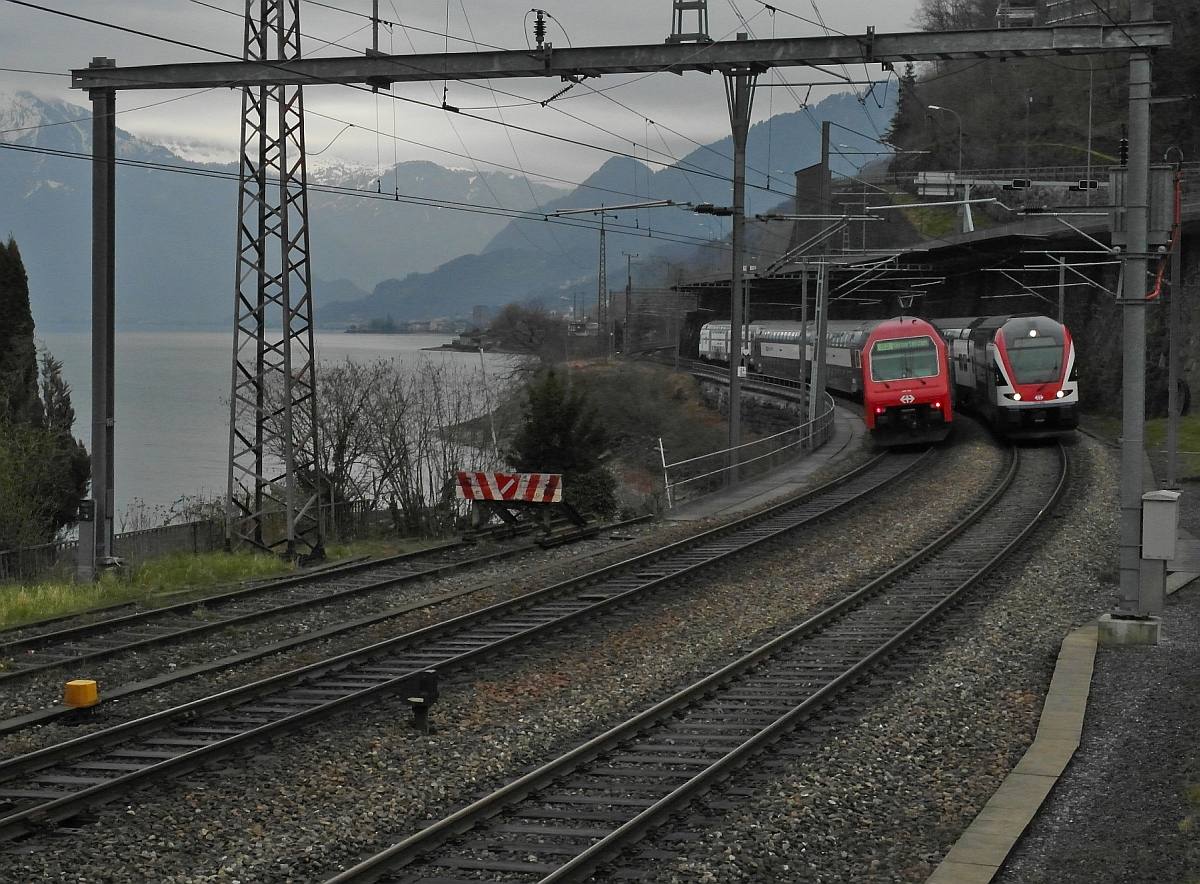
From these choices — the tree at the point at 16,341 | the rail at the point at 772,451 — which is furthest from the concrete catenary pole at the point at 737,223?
the tree at the point at 16,341

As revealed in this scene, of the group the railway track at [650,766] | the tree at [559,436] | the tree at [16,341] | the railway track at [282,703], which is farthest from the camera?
the tree at [16,341]

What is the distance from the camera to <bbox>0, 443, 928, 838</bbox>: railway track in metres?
9.30

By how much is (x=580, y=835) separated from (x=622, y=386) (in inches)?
2302

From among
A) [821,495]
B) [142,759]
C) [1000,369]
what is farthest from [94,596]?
[1000,369]

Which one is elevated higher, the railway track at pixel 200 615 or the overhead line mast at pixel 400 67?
the overhead line mast at pixel 400 67

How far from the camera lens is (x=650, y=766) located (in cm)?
1007

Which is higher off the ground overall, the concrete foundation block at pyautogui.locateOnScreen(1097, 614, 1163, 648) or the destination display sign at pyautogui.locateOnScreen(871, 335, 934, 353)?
the destination display sign at pyautogui.locateOnScreen(871, 335, 934, 353)

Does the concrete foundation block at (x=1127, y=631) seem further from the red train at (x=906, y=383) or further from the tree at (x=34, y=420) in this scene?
the red train at (x=906, y=383)

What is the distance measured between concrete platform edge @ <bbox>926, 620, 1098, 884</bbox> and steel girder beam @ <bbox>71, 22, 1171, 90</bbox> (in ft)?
27.9

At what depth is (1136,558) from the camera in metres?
14.4

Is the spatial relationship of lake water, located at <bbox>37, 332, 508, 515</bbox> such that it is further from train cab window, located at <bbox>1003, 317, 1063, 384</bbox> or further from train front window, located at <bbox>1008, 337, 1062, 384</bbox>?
train front window, located at <bbox>1008, 337, 1062, 384</bbox>

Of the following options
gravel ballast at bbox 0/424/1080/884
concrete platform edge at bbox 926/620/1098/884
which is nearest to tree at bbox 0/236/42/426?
gravel ballast at bbox 0/424/1080/884

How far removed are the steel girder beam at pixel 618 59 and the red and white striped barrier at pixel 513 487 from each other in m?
7.18

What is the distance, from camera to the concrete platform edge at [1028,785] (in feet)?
25.1
